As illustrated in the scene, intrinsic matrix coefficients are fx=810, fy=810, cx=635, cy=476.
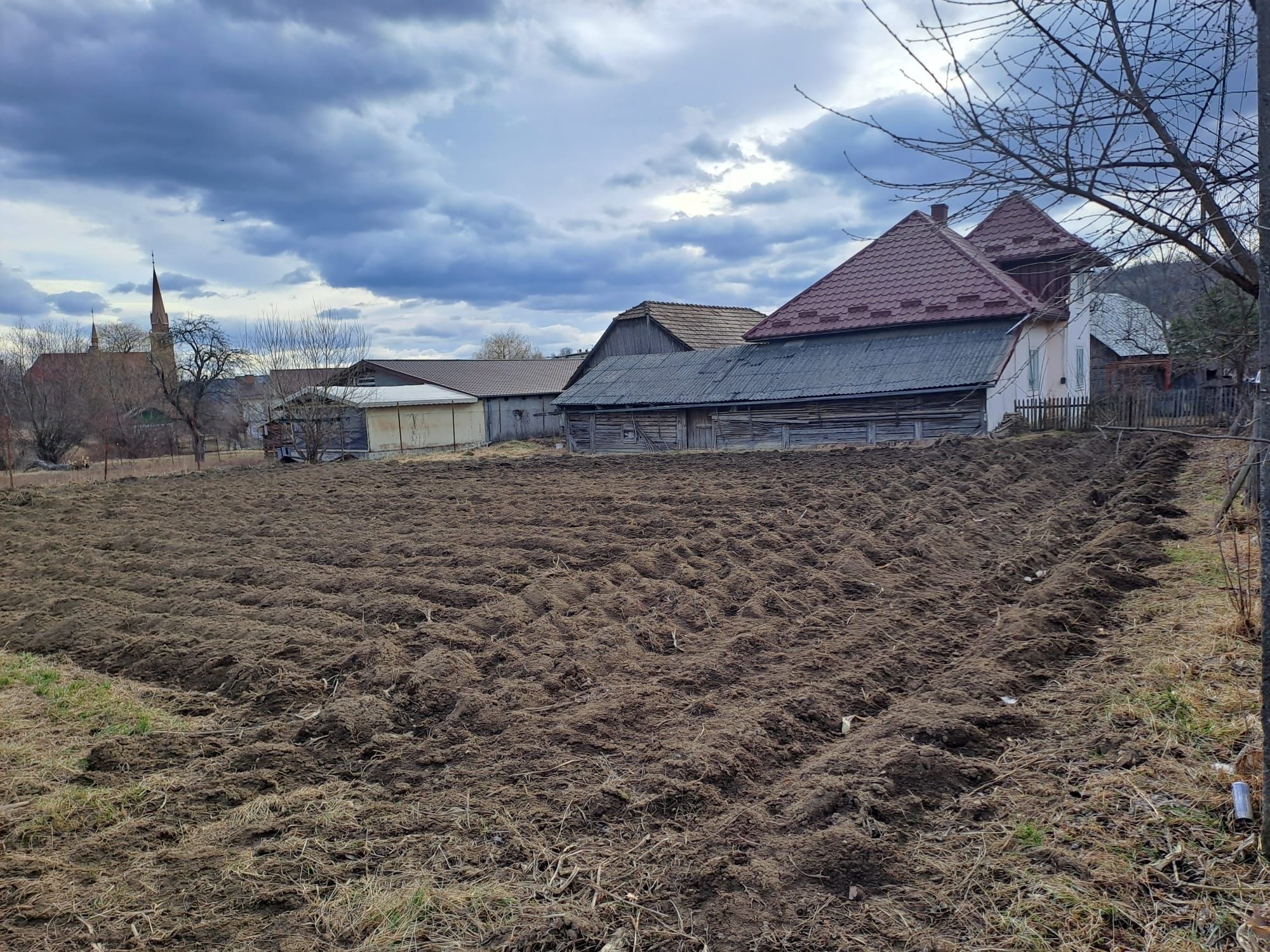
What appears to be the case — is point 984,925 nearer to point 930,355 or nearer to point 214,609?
point 214,609

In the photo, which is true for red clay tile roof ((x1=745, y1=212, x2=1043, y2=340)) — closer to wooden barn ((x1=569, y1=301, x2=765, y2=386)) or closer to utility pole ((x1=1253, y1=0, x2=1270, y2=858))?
wooden barn ((x1=569, y1=301, x2=765, y2=386))

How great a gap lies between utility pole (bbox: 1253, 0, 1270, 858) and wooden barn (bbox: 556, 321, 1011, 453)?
17.1 meters

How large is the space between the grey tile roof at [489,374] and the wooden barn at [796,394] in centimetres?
1041

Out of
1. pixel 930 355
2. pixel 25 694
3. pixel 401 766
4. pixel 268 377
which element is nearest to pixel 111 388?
pixel 268 377

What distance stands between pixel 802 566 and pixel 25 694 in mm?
6612

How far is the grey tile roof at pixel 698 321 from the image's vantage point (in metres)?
34.8

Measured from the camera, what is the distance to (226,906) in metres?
3.25

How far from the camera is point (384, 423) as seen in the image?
1353 inches

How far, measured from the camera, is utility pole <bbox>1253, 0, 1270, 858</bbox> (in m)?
2.84

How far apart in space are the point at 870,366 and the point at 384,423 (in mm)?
20546

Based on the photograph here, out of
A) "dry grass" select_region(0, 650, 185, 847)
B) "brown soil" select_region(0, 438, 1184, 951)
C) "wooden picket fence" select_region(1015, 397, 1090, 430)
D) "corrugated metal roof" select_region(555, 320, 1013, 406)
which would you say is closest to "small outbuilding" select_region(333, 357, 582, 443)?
"corrugated metal roof" select_region(555, 320, 1013, 406)

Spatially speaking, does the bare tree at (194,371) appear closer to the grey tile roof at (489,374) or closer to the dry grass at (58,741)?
the grey tile roof at (489,374)

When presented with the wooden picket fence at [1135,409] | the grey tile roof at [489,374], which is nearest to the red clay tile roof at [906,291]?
the wooden picket fence at [1135,409]

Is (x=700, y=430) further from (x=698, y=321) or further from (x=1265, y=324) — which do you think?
(x=1265, y=324)
